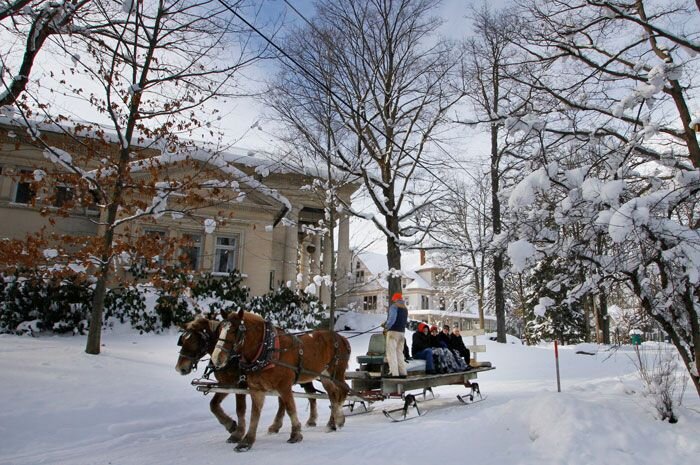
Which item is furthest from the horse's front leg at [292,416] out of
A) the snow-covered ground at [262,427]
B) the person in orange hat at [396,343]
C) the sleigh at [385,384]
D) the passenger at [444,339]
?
the passenger at [444,339]

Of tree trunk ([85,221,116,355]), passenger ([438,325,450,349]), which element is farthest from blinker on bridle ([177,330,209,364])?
passenger ([438,325,450,349])

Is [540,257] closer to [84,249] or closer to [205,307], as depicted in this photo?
[84,249]

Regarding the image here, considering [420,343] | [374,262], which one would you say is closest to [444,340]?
[420,343]

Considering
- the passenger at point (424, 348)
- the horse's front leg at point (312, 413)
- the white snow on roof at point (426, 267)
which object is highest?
the white snow on roof at point (426, 267)

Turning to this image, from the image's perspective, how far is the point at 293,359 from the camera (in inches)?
303

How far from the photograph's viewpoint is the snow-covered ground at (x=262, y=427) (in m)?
5.88

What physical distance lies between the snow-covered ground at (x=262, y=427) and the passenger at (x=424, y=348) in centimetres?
94

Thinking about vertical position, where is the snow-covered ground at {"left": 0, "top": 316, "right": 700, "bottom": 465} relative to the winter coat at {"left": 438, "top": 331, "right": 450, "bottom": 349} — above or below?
below

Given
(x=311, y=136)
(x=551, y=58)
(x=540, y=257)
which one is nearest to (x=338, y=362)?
(x=540, y=257)

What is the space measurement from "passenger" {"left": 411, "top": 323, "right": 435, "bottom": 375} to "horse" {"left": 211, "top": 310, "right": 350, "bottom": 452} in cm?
292

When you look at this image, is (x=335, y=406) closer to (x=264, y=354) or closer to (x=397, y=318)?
(x=264, y=354)

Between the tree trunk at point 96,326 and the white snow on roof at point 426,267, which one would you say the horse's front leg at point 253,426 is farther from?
the white snow on roof at point 426,267

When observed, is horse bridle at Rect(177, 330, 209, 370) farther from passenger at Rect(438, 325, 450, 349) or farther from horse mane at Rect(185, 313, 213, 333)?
passenger at Rect(438, 325, 450, 349)

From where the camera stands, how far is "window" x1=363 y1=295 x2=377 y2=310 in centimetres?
6241
